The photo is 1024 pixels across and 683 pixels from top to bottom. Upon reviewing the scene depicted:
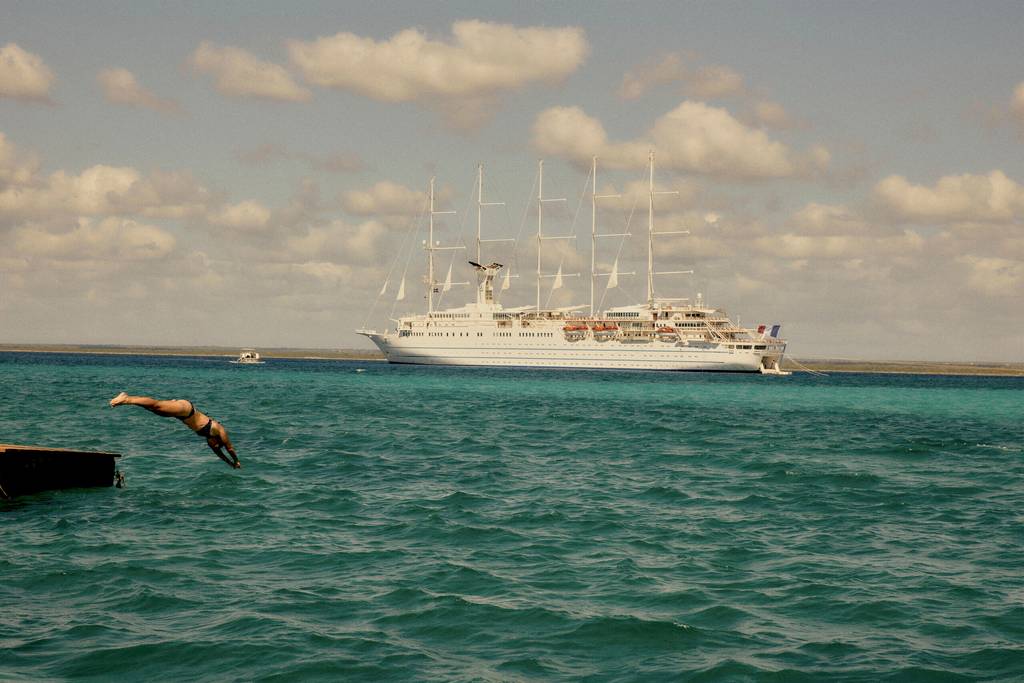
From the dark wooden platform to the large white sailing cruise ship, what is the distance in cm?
11466

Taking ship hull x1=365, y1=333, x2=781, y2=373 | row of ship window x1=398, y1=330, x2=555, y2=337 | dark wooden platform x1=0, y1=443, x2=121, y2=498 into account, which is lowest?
dark wooden platform x1=0, y1=443, x2=121, y2=498

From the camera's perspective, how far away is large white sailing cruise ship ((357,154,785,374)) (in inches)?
5251

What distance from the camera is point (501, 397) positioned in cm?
7125

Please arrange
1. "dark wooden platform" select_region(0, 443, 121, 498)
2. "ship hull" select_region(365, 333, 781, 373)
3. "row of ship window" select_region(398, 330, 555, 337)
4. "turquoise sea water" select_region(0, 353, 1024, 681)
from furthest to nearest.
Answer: "row of ship window" select_region(398, 330, 555, 337), "ship hull" select_region(365, 333, 781, 373), "dark wooden platform" select_region(0, 443, 121, 498), "turquoise sea water" select_region(0, 353, 1024, 681)

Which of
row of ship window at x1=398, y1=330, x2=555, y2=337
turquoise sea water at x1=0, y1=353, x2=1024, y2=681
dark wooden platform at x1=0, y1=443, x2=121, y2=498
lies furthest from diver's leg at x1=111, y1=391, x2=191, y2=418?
row of ship window at x1=398, y1=330, x2=555, y2=337

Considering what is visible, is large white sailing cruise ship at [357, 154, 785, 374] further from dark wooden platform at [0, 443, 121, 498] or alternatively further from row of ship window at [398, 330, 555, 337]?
dark wooden platform at [0, 443, 121, 498]

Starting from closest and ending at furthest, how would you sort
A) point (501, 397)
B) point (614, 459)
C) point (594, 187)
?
point (614, 459) < point (501, 397) < point (594, 187)

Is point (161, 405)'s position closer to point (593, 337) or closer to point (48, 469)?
point (48, 469)

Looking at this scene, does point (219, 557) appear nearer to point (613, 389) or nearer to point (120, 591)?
point (120, 591)

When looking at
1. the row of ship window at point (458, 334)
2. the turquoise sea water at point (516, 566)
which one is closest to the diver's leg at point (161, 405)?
the turquoise sea water at point (516, 566)

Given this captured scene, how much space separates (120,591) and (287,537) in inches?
158

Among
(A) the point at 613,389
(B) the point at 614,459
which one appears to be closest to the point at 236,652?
(B) the point at 614,459

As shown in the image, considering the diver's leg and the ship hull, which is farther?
the ship hull

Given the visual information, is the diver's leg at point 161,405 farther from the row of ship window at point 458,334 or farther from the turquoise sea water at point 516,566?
the row of ship window at point 458,334
